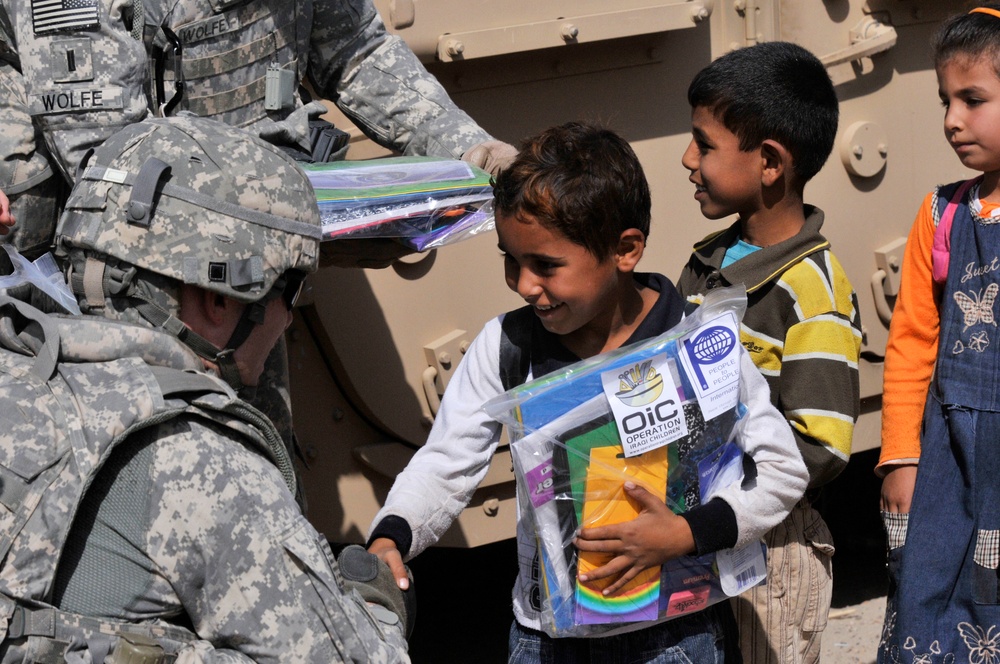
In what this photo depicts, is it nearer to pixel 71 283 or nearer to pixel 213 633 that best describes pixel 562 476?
pixel 213 633

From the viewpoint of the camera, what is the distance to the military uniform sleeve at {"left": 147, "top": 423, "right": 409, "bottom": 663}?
1.33 metres

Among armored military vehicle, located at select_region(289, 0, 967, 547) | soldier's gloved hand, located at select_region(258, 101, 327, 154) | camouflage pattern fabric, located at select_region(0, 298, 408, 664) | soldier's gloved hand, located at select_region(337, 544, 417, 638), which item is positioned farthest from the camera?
armored military vehicle, located at select_region(289, 0, 967, 547)

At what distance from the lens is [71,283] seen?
1.67 metres

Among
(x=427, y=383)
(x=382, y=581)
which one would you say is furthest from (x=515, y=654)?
(x=427, y=383)

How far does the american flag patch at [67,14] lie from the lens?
7.05 feet

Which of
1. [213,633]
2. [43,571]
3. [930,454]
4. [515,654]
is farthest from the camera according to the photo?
[930,454]

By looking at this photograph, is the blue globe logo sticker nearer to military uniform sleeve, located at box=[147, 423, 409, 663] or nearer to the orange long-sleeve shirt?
military uniform sleeve, located at box=[147, 423, 409, 663]

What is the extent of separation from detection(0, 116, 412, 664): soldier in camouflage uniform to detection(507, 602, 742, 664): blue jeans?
0.29 metres

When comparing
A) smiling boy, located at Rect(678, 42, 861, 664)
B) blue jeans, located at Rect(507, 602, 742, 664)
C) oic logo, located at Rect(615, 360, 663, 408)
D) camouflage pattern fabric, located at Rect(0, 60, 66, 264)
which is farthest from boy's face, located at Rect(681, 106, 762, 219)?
camouflage pattern fabric, located at Rect(0, 60, 66, 264)

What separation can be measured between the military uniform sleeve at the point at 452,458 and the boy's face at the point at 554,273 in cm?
12

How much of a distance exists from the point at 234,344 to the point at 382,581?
375 millimetres

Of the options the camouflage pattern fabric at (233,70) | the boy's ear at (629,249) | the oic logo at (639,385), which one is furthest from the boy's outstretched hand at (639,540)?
the camouflage pattern fabric at (233,70)

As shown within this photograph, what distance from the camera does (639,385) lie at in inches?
64.5

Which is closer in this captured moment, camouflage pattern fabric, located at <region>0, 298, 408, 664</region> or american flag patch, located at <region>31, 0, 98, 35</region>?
camouflage pattern fabric, located at <region>0, 298, 408, 664</region>
